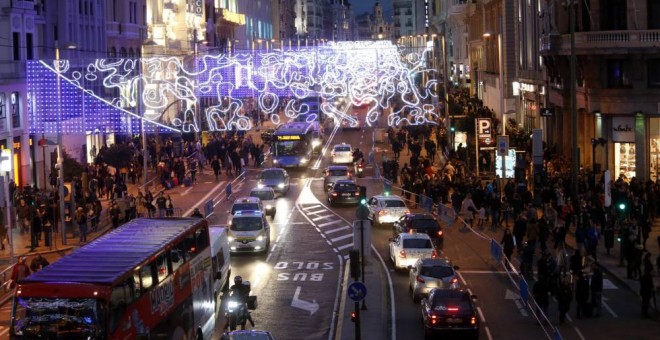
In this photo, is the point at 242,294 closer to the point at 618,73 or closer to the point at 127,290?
the point at 127,290

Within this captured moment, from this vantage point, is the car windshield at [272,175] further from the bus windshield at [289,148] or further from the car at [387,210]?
the bus windshield at [289,148]

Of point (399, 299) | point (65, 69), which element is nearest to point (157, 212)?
point (65, 69)

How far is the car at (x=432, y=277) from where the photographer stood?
3148 cm

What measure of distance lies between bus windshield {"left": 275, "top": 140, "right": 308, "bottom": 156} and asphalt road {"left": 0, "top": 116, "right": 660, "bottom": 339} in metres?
16.3

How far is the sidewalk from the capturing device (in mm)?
28766

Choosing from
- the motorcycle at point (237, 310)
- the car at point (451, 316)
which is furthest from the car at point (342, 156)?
the car at point (451, 316)

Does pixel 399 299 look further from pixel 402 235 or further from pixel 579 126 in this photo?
pixel 579 126

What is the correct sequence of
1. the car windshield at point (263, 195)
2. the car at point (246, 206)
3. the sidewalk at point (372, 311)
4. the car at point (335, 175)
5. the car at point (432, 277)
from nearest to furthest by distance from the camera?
the sidewalk at point (372, 311) → the car at point (432, 277) → the car at point (246, 206) → the car windshield at point (263, 195) → the car at point (335, 175)

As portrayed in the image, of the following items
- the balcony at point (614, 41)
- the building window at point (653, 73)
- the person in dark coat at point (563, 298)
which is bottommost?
the person in dark coat at point (563, 298)

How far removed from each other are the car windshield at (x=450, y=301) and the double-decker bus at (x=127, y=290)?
17.4ft

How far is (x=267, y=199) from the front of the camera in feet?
170

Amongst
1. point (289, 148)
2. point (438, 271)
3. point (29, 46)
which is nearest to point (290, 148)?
point (289, 148)

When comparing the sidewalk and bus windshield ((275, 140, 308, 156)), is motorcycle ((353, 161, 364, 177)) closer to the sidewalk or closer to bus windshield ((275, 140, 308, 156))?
bus windshield ((275, 140, 308, 156))

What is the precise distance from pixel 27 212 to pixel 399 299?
19849mm
